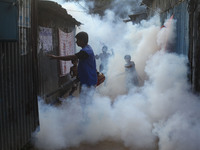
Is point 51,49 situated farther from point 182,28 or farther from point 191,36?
point 191,36

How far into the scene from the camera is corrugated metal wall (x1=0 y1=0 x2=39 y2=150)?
348cm

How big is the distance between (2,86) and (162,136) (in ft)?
9.50

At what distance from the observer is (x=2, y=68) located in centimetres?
342

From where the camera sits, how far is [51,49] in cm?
840

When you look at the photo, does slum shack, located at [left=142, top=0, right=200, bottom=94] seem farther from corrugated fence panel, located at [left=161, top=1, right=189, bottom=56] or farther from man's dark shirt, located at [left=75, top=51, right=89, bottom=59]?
man's dark shirt, located at [left=75, top=51, right=89, bottom=59]

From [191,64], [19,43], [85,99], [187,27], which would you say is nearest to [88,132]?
[85,99]

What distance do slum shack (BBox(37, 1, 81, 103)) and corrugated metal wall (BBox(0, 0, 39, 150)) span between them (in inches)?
105

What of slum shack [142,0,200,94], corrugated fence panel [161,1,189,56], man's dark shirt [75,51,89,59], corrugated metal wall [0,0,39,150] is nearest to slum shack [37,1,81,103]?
man's dark shirt [75,51,89,59]

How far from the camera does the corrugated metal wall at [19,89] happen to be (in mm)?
3482

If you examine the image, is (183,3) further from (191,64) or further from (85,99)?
(85,99)

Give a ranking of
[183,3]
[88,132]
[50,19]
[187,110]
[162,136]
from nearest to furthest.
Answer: [162,136] → [187,110] → [88,132] → [183,3] → [50,19]

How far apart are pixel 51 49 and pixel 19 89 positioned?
4582 mm

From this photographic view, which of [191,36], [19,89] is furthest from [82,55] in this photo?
[191,36]

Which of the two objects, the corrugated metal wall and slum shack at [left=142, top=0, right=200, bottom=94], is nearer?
the corrugated metal wall
